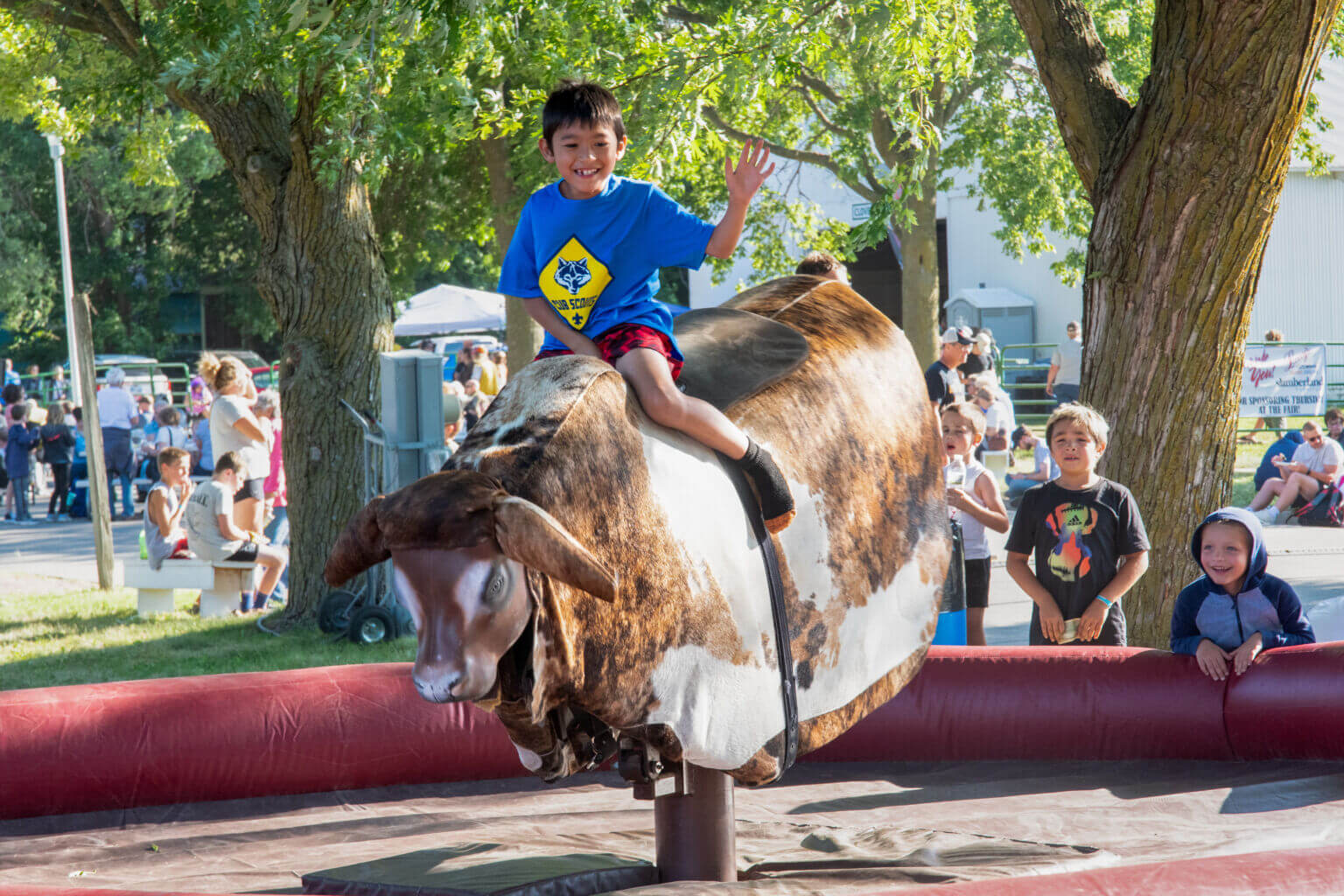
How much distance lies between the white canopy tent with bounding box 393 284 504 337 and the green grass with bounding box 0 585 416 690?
1515cm

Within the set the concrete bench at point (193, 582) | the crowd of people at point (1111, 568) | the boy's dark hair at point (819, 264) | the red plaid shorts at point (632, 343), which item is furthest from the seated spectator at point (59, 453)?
the red plaid shorts at point (632, 343)

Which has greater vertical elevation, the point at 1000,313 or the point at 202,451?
the point at 1000,313

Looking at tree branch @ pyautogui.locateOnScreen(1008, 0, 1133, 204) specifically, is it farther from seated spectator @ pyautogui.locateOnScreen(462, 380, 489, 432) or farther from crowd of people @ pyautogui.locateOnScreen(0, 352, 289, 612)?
seated spectator @ pyautogui.locateOnScreen(462, 380, 489, 432)

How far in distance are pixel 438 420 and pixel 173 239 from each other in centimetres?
3126

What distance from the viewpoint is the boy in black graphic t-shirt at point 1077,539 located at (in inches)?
191

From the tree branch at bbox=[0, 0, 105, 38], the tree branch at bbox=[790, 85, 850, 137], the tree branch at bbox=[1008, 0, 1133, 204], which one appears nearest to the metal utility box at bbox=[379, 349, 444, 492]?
the tree branch at bbox=[0, 0, 105, 38]

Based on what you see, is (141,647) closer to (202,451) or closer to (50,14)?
(50,14)

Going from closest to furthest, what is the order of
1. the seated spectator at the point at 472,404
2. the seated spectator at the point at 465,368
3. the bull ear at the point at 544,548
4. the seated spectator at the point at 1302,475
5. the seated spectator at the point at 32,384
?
the bull ear at the point at 544,548
the seated spectator at the point at 1302,475
the seated spectator at the point at 472,404
the seated spectator at the point at 465,368
the seated spectator at the point at 32,384

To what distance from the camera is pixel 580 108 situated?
2988mm

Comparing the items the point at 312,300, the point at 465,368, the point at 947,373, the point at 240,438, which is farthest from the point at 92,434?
the point at 465,368

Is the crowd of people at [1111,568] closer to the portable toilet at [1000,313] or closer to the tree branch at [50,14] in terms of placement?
the tree branch at [50,14]

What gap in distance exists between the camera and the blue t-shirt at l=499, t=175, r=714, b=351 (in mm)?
3084

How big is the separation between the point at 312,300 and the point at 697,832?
5.46 m

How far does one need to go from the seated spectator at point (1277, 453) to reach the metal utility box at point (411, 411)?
7.97 m
